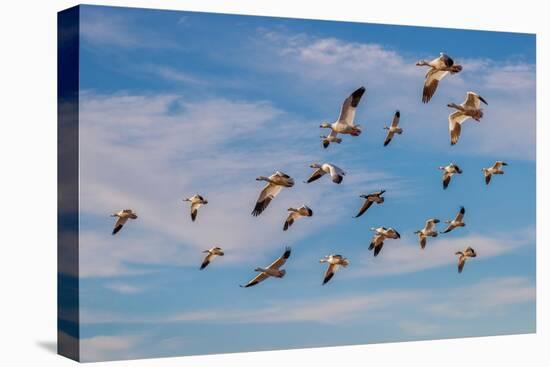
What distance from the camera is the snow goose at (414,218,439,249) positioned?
51.8 ft

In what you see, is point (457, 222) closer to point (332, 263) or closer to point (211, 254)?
point (332, 263)

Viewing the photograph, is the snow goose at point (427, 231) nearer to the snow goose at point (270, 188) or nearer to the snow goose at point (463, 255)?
the snow goose at point (463, 255)

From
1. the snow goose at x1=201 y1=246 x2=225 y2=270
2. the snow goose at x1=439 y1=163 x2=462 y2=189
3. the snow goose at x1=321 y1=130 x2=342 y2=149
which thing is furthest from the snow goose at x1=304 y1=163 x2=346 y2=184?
the snow goose at x1=439 y1=163 x2=462 y2=189

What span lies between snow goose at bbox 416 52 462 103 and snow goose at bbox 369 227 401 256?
1.56 m

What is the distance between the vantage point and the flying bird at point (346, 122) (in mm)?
15211

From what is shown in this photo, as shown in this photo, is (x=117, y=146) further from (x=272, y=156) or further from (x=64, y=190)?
(x=272, y=156)

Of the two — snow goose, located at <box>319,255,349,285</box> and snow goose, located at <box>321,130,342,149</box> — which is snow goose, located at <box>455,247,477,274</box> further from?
snow goose, located at <box>321,130,342,149</box>

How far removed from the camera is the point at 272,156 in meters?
15.0

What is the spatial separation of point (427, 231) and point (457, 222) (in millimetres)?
415

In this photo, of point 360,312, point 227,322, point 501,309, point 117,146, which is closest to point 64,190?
point 117,146

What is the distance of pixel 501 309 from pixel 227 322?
11.7 feet

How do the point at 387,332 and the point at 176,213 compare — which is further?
the point at 387,332

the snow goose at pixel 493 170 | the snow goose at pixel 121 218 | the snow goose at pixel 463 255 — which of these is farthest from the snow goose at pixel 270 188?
the snow goose at pixel 493 170

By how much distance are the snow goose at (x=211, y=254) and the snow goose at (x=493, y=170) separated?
347cm
